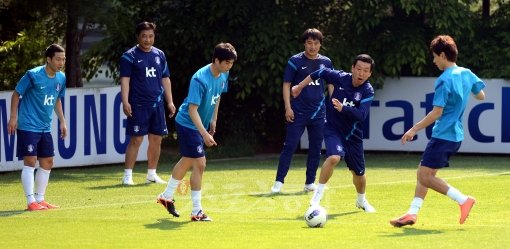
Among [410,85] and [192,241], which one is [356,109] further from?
[410,85]

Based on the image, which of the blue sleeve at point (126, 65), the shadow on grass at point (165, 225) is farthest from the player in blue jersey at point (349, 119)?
the blue sleeve at point (126, 65)

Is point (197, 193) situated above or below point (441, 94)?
below

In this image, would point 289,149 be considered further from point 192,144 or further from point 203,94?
point 203,94

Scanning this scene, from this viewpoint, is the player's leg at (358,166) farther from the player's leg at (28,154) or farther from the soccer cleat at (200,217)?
the player's leg at (28,154)

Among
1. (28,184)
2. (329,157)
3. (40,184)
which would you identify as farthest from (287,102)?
(28,184)

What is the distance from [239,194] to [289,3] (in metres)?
7.86

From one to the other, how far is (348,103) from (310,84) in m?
2.85

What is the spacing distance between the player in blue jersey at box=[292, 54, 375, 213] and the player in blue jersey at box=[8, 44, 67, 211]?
10.1 ft

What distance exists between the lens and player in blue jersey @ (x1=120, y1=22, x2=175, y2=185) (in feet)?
55.4

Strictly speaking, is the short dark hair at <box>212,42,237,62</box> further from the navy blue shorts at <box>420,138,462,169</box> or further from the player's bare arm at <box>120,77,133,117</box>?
the player's bare arm at <box>120,77,133,117</box>

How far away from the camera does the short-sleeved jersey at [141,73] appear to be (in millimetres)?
16922

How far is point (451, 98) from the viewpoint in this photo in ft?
39.5

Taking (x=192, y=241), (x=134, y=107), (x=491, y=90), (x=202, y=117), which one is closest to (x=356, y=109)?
(x=202, y=117)

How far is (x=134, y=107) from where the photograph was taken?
55.8 ft
